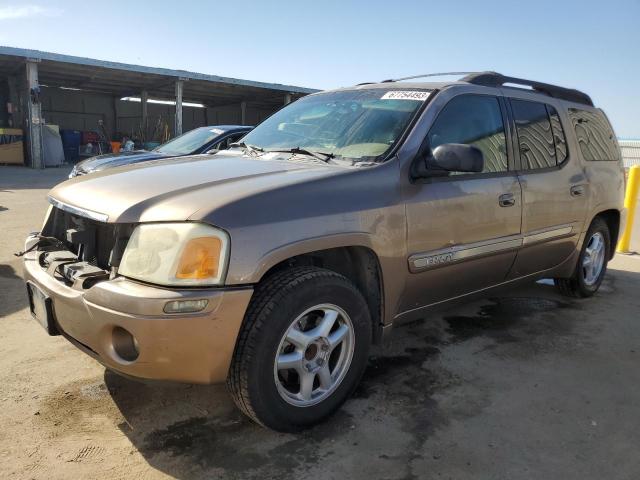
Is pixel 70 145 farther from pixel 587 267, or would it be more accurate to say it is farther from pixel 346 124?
pixel 587 267

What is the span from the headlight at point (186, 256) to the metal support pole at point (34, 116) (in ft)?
62.7

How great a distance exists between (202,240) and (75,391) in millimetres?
1439

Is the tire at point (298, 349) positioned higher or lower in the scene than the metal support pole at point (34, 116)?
lower

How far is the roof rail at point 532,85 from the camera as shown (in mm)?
3608

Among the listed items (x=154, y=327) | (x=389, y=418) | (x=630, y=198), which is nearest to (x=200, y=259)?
(x=154, y=327)

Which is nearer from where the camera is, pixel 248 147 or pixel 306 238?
pixel 306 238

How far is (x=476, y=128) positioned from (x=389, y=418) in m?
1.91

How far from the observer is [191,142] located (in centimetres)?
834

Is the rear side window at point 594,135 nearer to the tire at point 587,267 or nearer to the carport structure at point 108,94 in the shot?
the tire at point 587,267

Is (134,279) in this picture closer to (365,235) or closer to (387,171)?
(365,235)

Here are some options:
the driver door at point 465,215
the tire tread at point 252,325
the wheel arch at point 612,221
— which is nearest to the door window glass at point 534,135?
the driver door at point 465,215

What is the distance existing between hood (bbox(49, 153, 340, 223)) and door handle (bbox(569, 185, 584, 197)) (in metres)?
2.26

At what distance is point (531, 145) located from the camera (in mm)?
3799

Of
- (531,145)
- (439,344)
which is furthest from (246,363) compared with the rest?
(531,145)
